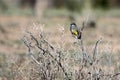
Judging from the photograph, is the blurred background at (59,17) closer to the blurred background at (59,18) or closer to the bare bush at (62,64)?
the blurred background at (59,18)

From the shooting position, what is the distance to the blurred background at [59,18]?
14191 millimetres

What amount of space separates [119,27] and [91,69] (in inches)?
478

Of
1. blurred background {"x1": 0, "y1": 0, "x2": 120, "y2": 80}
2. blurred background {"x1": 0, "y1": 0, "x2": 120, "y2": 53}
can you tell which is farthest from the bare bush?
blurred background {"x1": 0, "y1": 0, "x2": 120, "y2": 53}

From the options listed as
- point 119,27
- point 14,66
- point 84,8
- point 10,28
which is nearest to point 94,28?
point 119,27

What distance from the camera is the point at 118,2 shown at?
90.7 feet

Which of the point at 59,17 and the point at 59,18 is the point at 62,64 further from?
the point at 59,17

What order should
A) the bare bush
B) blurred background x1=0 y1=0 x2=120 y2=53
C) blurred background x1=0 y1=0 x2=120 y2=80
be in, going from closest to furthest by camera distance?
1. the bare bush
2. blurred background x1=0 y1=0 x2=120 y2=80
3. blurred background x1=0 y1=0 x2=120 y2=53

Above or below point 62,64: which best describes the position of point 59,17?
below

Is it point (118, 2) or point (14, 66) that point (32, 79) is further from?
point (118, 2)

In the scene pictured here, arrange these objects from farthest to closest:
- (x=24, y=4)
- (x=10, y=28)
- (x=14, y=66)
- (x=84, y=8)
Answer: (x=24, y=4) < (x=84, y=8) < (x=10, y=28) < (x=14, y=66)

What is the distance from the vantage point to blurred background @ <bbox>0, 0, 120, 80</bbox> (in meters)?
14.2

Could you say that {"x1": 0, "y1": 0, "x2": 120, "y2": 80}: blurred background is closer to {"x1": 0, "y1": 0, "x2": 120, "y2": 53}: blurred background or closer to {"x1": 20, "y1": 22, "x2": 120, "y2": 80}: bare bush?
{"x1": 0, "y1": 0, "x2": 120, "y2": 53}: blurred background

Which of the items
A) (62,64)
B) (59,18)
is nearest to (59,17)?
(59,18)

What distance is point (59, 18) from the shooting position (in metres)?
Answer: 21.8
